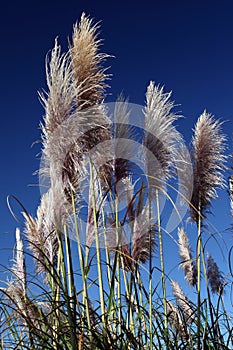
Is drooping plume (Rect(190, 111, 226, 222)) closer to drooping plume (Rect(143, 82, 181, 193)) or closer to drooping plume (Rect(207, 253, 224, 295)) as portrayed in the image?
drooping plume (Rect(143, 82, 181, 193))

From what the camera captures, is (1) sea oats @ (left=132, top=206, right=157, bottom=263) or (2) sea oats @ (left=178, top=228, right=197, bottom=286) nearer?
(1) sea oats @ (left=132, top=206, right=157, bottom=263)

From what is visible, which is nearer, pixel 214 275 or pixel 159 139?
pixel 159 139

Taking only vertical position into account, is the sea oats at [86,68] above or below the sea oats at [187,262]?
below

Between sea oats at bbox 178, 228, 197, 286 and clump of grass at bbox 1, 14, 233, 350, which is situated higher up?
sea oats at bbox 178, 228, 197, 286

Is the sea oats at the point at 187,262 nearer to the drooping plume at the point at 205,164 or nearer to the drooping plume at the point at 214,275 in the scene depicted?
the drooping plume at the point at 214,275

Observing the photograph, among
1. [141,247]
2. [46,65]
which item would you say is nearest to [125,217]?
[141,247]

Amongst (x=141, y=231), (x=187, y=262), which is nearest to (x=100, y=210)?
(x=141, y=231)

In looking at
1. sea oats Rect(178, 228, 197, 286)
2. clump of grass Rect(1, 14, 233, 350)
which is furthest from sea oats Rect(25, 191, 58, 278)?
sea oats Rect(178, 228, 197, 286)

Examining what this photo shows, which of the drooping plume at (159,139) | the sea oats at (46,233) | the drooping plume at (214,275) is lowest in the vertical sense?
the sea oats at (46,233)

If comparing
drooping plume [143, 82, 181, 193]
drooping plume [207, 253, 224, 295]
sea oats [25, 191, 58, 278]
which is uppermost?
drooping plume [207, 253, 224, 295]

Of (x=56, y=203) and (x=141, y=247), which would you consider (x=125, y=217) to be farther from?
(x=56, y=203)

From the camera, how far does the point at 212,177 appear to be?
3422 millimetres

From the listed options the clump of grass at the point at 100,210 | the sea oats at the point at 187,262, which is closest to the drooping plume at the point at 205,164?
the clump of grass at the point at 100,210

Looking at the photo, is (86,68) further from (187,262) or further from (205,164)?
(187,262)
